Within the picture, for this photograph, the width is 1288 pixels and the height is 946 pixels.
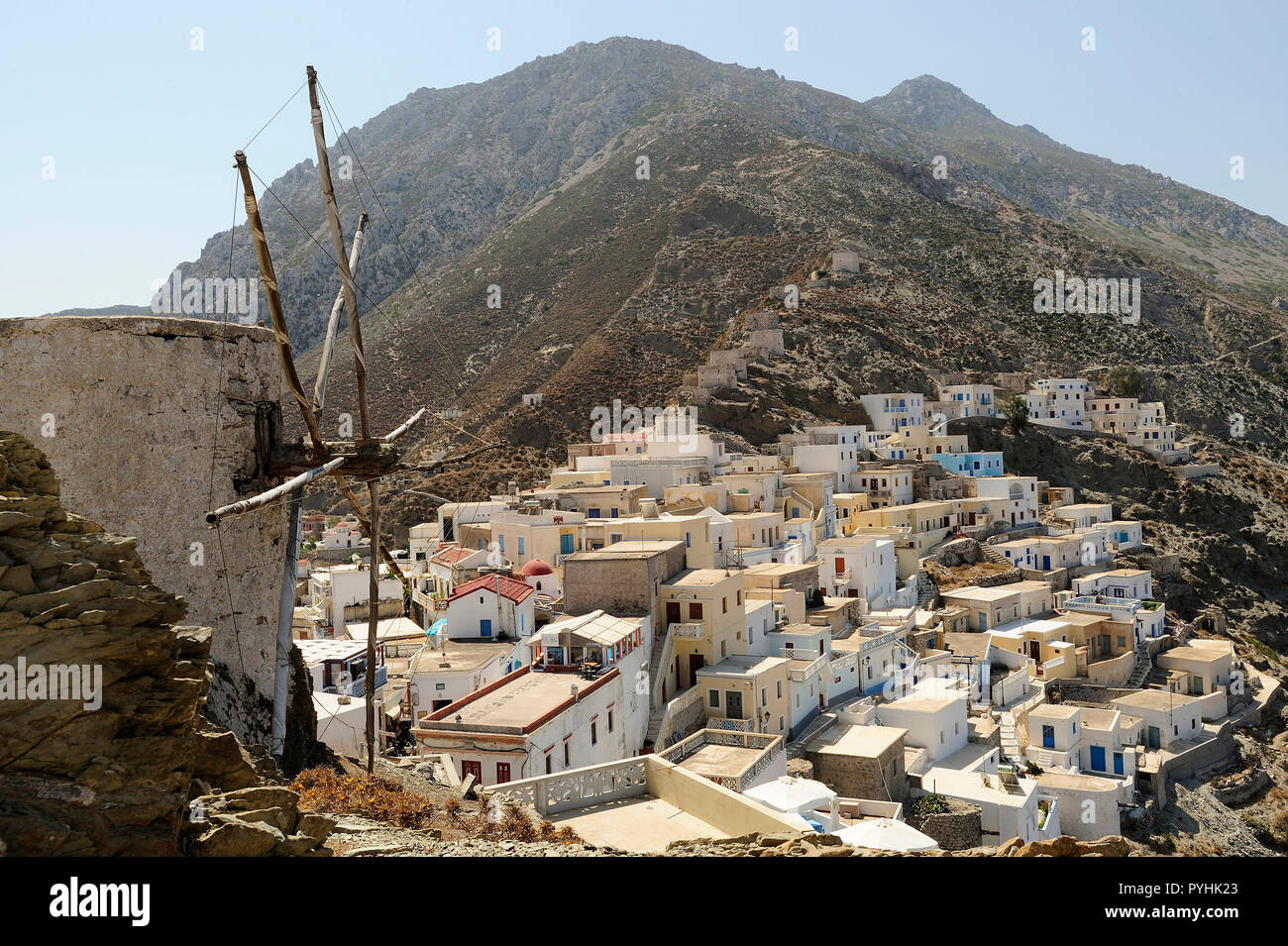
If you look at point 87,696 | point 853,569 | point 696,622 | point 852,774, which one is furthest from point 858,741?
point 87,696

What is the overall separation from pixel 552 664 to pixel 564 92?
18326 cm

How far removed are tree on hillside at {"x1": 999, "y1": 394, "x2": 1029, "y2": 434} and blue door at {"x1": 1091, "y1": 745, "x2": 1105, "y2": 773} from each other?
38.9 m

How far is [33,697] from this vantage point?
451cm

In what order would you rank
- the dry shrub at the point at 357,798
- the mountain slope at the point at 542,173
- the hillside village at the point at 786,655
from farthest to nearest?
the mountain slope at the point at 542,173 < the hillside village at the point at 786,655 < the dry shrub at the point at 357,798

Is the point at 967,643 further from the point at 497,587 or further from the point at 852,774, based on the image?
the point at 497,587

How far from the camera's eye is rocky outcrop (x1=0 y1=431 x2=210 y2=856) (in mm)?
4473

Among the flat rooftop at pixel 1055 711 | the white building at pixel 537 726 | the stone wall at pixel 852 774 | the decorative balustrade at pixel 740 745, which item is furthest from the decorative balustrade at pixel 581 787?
the flat rooftop at pixel 1055 711

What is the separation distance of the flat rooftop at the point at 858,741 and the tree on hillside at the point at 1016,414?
148ft

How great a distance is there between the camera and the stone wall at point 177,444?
741 cm

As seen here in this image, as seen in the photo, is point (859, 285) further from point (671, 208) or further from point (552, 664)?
point (552, 664)

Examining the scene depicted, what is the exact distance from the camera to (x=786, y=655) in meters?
27.3

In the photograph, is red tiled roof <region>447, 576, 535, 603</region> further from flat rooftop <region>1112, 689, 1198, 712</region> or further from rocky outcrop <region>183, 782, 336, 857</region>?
flat rooftop <region>1112, 689, 1198, 712</region>

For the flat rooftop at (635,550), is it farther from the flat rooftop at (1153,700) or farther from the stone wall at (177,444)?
the flat rooftop at (1153,700)
